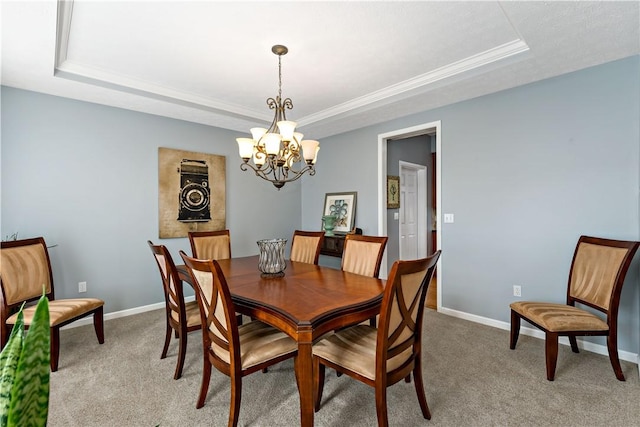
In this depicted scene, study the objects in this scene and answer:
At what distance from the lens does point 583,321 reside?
2092 millimetres

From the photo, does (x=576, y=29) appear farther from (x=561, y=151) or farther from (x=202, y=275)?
(x=202, y=275)

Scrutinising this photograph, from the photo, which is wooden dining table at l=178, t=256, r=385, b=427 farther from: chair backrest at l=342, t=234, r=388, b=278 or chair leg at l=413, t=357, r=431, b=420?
chair leg at l=413, t=357, r=431, b=420

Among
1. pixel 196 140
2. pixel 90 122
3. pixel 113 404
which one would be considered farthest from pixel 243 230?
pixel 113 404

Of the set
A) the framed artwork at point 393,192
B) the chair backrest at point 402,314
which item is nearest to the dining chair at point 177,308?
the chair backrest at point 402,314

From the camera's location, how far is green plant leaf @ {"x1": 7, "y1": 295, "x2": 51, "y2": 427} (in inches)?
21.7

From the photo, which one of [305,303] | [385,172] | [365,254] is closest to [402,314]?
[305,303]

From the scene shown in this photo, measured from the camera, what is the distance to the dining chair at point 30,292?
2260 mm

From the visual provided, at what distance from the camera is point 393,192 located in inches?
182

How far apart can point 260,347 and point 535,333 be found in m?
2.62

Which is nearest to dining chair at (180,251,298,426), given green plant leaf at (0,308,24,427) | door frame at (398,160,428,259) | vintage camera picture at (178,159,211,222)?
green plant leaf at (0,308,24,427)

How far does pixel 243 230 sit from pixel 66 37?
2.87 m

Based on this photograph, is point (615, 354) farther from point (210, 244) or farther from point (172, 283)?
point (210, 244)

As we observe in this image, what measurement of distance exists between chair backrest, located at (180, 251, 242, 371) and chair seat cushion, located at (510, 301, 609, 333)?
2072 mm

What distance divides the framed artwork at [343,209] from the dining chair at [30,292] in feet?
9.93
